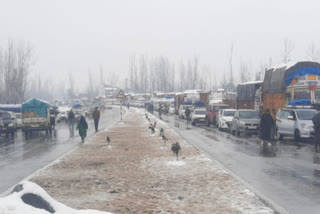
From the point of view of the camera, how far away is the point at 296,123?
71.1ft

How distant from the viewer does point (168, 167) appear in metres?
12.3

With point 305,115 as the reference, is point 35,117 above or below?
below

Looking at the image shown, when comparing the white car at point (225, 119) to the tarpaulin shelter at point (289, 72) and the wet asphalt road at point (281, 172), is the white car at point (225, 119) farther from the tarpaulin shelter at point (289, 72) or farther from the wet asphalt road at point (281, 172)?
the wet asphalt road at point (281, 172)

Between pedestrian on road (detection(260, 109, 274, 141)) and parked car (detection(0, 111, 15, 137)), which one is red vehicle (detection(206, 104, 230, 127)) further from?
pedestrian on road (detection(260, 109, 274, 141))

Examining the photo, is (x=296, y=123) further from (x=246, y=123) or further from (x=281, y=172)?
(x=281, y=172)

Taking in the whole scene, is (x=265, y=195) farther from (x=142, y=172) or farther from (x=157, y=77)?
(x=157, y=77)

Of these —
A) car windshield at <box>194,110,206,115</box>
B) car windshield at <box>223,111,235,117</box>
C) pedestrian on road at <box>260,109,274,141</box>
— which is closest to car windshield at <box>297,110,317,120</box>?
pedestrian on road at <box>260,109,274,141</box>

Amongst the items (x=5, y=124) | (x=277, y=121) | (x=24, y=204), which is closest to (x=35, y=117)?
(x=5, y=124)

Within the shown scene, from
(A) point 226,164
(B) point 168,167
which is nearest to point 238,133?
(A) point 226,164

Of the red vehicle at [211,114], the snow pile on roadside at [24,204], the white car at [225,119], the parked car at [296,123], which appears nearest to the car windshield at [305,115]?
the parked car at [296,123]

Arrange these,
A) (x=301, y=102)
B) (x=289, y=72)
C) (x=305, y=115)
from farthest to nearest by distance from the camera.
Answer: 1. (x=289, y=72)
2. (x=301, y=102)
3. (x=305, y=115)

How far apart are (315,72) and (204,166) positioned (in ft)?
52.1

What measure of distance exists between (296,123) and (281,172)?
1058 cm

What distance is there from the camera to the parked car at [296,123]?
21.2 meters
